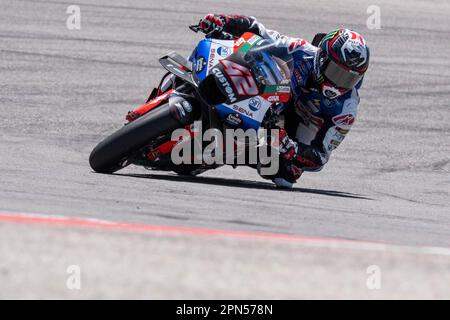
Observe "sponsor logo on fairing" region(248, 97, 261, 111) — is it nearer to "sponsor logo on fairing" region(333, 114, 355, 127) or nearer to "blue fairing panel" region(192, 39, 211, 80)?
"blue fairing panel" region(192, 39, 211, 80)

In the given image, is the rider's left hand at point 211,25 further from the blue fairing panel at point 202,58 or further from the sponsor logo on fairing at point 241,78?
the sponsor logo on fairing at point 241,78

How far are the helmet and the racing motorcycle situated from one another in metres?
0.29

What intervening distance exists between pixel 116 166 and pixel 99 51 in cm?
687

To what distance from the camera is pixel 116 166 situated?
8.79 metres

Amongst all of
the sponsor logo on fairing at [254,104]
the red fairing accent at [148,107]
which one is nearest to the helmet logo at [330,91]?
the sponsor logo on fairing at [254,104]

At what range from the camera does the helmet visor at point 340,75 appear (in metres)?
8.87

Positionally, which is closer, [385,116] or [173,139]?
[173,139]

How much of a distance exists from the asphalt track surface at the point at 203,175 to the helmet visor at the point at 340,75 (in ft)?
2.98

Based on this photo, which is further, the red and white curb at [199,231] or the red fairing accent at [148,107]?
the red fairing accent at [148,107]

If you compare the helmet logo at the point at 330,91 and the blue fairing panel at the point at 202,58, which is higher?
the blue fairing panel at the point at 202,58

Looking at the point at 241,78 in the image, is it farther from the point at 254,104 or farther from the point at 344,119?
the point at 344,119

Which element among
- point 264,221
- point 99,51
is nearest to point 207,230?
point 264,221

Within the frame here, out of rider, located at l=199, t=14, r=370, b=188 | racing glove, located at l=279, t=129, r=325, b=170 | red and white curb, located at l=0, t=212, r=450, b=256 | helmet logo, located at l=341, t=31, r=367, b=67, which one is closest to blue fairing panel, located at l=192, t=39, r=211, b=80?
rider, located at l=199, t=14, r=370, b=188

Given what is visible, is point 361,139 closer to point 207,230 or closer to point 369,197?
point 369,197
